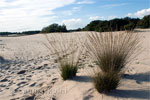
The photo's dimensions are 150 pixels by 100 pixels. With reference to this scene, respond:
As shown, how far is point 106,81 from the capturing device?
269cm

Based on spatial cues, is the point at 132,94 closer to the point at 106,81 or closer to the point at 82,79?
the point at 106,81

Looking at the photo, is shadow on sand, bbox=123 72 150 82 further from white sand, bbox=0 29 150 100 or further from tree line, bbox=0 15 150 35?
tree line, bbox=0 15 150 35

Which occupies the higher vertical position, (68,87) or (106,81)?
(106,81)

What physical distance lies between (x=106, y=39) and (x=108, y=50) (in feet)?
0.71

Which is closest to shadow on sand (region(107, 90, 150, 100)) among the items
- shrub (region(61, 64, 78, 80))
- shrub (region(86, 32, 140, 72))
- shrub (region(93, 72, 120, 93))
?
shrub (region(93, 72, 120, 93))

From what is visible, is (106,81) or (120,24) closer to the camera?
(106,81)

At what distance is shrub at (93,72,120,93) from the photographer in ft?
8.75

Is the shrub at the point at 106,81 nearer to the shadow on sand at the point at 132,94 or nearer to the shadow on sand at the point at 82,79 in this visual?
the shadow on sand at the point at 132,94

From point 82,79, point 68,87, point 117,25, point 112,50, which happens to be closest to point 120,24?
point 117,25

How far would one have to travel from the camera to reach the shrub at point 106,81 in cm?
267

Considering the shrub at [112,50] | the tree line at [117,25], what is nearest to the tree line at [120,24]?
the tree line at [117,25]

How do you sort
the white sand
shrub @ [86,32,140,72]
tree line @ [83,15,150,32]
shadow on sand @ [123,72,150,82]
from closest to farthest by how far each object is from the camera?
the white sand, shrub @ [86,32,140,72], shadow on sand @ [123,72,150,82], tree line @ [83,15,150,32]

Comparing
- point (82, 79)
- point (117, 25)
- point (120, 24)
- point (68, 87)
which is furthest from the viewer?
point (120, 24)

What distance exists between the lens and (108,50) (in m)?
3.12
